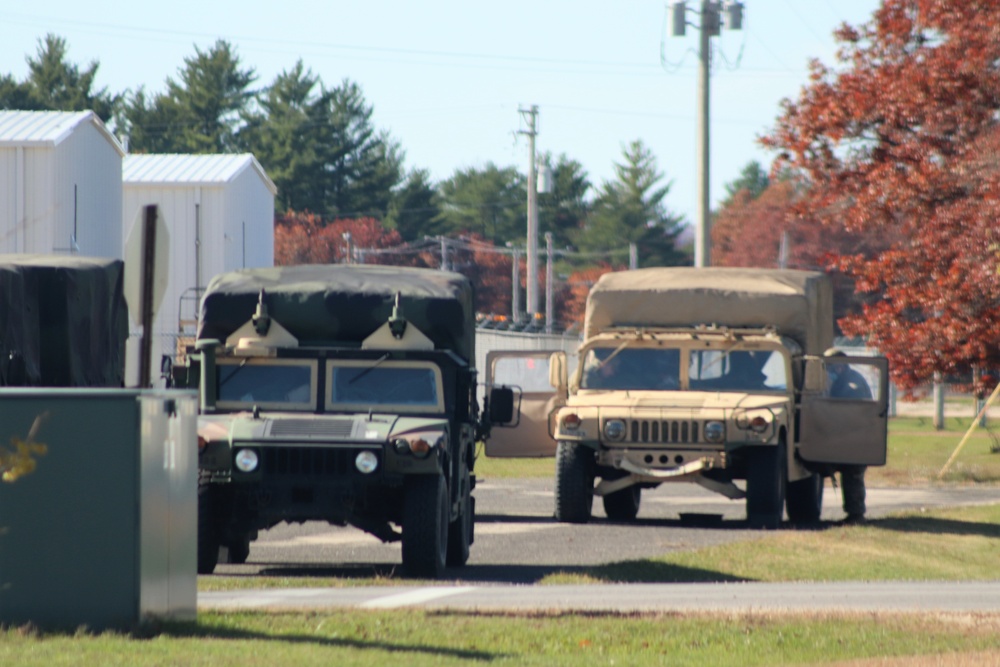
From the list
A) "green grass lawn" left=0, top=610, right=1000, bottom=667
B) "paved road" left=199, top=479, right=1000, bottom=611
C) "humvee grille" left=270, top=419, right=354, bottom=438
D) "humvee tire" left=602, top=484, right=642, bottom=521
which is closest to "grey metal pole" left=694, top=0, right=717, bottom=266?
"paved road" left=199, top=479, right=1000, bottom=611

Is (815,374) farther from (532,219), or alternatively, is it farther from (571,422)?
(532,219)

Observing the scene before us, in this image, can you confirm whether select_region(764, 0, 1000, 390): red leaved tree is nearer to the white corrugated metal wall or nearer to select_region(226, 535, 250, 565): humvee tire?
select_region(226, 535, 250, 565): humvee tire

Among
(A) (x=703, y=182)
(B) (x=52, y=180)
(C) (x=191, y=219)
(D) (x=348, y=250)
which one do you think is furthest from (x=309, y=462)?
(D) (x=348, y=250)

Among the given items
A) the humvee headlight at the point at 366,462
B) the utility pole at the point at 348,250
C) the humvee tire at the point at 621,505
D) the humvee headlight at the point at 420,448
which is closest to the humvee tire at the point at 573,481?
the humvee tire at the point at 621,505

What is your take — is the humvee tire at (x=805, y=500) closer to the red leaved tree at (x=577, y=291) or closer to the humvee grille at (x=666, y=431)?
the humvee grille at (x=666, y=431)

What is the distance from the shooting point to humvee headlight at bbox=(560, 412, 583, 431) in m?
17.9

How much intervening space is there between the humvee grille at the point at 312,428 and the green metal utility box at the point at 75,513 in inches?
162

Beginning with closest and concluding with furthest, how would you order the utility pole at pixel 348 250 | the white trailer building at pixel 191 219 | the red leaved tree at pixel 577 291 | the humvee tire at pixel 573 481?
the humvee tire at pixel 573 481, the white trailer building at pixel 191 219, the utility pole at pixel 348 250, the red leaved tree at pixel 577 291

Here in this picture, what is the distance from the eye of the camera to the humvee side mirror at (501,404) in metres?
14.4

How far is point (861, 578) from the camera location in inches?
583

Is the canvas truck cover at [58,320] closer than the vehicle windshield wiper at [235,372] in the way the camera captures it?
Yes

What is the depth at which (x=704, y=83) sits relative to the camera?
2927 cm

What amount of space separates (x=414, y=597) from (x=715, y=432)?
6.88 m

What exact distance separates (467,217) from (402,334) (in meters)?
99.3
